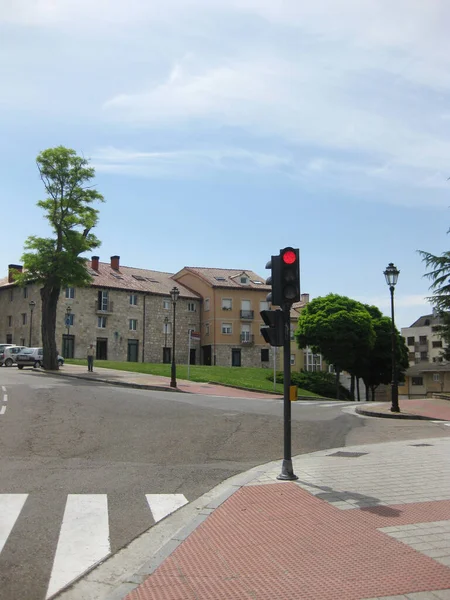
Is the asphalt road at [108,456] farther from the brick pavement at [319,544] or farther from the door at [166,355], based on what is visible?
the door at [166,355]

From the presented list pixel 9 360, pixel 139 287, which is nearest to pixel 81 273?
pixel 9 360

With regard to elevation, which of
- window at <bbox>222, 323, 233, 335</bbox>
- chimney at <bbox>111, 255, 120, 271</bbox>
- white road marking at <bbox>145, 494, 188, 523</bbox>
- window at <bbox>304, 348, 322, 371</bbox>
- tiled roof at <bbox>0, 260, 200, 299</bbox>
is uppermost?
chimney at <bbox>111, 255, 120, 271</bbox>

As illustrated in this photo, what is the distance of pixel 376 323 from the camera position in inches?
2303

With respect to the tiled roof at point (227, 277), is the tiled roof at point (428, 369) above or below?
below

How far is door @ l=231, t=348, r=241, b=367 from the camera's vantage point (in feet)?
217

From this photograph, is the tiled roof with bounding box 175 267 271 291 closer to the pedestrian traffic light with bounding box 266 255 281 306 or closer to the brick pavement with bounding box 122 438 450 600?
the pedestrian traffic light with bounding box 266 255 281 306

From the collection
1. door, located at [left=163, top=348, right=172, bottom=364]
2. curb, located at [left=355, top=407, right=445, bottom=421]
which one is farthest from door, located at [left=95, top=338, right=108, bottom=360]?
curb, located at [left=355, top=407, right=445, bottom=421]

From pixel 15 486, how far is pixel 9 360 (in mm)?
41629

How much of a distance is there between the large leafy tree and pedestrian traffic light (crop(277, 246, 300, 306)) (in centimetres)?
3111

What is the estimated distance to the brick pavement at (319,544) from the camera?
13.3 feet

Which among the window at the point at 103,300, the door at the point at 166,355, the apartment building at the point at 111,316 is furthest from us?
the door at the point at 166,355

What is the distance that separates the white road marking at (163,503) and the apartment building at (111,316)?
50.0 metres

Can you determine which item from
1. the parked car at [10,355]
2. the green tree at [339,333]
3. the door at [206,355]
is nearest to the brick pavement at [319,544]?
the parked car at [10,355]

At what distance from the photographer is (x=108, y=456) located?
32.7 ft
